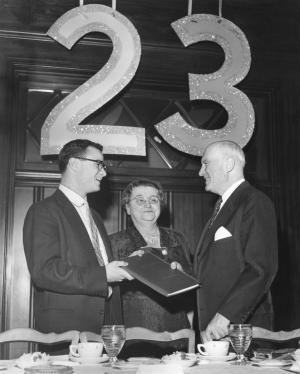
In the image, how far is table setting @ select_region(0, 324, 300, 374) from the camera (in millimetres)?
1792

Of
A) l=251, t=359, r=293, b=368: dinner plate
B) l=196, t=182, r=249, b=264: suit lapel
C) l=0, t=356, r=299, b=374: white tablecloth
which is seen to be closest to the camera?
l=0, t=356, r=299, b=374: white tablecloth

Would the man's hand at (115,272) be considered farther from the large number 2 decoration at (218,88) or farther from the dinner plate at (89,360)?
the large number 2 decoration at (218,88)

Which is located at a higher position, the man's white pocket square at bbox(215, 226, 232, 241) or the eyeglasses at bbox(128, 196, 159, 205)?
the eyeglasses at bbox(128, 196, 159, 205)

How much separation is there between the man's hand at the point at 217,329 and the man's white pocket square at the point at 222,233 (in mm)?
422

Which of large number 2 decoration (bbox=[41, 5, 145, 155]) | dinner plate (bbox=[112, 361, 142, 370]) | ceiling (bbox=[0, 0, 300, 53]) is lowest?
dinner plate (bbox=[112, 361, 142, 370])

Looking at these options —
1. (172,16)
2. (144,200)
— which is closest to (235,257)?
(144,200)

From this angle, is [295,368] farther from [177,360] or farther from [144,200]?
[144,200]

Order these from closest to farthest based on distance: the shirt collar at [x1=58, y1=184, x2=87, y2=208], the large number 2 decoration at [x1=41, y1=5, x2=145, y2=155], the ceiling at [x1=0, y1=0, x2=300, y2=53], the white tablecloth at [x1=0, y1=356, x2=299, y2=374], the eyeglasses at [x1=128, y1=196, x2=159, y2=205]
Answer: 1. the white tablecloth at [x1=0, y1=356, x2=299, y2=374]
2. the shirt collar at [x1=58, y1=184, x2=87, y2=208]
3. the eyeglasses at [x1=128, y1=196, x2=159, y2=205]
4. the large number 2 decoration at [x1=41, y1=5, x2=145, y2=155]
5. the ceiling at [x1=0, y1=0, x2=300, y2=53]

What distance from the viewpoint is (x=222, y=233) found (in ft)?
9.92

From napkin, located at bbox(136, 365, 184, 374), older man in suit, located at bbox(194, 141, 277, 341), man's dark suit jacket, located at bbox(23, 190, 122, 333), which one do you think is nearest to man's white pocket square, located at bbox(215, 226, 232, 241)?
older man in suit, located at bbox(194, 141, 277, 341)

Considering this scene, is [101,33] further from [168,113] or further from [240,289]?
[240,289]

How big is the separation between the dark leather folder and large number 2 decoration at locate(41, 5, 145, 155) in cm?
139

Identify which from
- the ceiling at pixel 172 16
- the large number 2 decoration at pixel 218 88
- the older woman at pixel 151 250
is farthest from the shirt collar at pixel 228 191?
the ceiling at pixel 172 16

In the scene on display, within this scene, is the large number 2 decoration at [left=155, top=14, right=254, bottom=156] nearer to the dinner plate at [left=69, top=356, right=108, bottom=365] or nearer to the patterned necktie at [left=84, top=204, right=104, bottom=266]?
the patterned necktie at [left=84, top=204, right=104, bottom=266]
